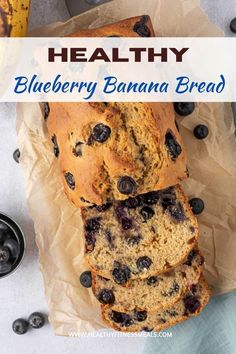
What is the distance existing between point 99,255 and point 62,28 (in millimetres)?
835

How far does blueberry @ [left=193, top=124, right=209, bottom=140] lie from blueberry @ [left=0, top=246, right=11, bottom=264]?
82 centimetres

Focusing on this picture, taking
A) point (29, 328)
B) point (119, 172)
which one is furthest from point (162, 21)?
point (29, 328)

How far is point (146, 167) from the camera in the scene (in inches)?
80.7

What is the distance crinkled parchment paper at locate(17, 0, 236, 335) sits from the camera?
2330 millimetres

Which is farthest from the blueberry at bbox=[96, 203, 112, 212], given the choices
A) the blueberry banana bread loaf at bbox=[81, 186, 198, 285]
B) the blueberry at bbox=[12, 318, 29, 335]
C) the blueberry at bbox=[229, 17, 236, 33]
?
the blueberry at bbox=[229, 17, 236, 33]

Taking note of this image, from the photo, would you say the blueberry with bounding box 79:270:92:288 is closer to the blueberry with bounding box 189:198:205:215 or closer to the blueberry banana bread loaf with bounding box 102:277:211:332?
the blueberry banana bread loaf with bounding box 102:277:211:332

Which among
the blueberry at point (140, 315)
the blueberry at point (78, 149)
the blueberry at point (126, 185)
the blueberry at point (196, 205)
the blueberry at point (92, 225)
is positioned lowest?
the blueberry at point (140, 315)

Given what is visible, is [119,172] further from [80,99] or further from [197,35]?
[197,35]

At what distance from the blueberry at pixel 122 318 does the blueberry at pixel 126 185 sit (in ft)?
1.76

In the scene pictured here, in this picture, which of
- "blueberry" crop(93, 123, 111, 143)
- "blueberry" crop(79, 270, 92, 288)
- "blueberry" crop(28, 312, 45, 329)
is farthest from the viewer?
"blueberry" crop(28, 312, 45, 329)

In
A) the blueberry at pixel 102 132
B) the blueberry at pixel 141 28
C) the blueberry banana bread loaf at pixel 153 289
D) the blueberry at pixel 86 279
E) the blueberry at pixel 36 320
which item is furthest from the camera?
the blueberry at pixel 36 320

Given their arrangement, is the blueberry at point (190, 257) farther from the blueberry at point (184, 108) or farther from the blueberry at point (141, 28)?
the blueberry at point (141, 28)

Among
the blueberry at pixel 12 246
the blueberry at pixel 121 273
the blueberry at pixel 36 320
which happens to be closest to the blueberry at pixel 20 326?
the blueberry at pixel 36 320

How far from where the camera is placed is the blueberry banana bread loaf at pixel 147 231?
218 cm
